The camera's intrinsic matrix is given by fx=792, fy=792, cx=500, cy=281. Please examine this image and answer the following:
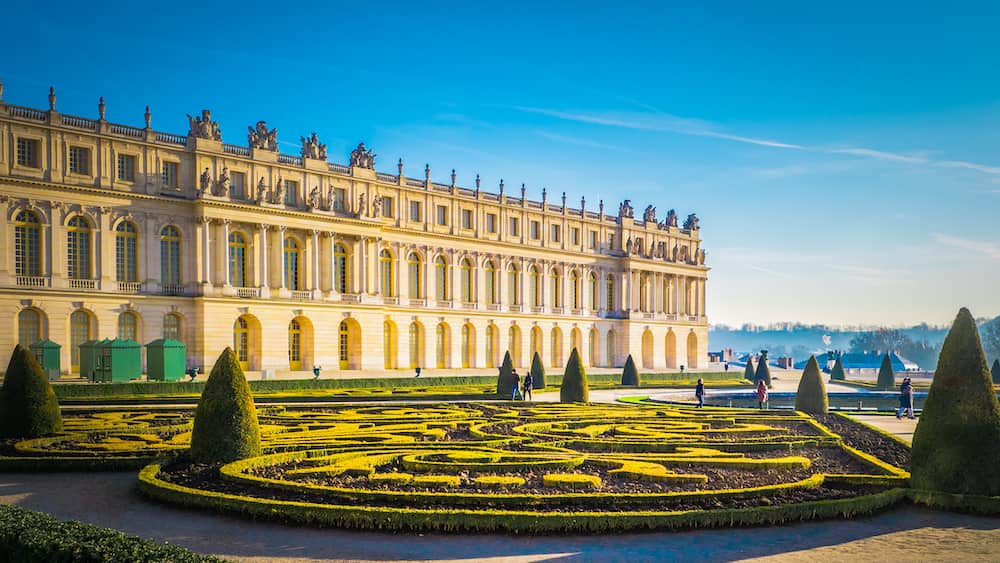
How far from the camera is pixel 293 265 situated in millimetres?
52750

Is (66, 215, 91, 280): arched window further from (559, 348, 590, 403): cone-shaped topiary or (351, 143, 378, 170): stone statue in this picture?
(559, 348, 590, 403): cone-shaped topiary

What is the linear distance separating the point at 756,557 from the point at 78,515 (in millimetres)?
10064

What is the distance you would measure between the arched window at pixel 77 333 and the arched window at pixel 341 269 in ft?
53.0

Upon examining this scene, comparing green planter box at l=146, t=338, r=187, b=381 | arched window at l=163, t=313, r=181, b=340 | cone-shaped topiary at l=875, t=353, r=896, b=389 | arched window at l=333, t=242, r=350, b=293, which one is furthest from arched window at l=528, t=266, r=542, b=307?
green planter box at l=146, t=338, r=187, b=381

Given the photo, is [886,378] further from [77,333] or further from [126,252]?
[77,333]

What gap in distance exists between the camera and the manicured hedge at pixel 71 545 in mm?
7367

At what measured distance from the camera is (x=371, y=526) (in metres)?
11.4

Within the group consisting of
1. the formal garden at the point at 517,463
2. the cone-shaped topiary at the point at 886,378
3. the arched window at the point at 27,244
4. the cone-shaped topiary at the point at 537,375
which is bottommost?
the cone-shaped topiary at the point at 886,378

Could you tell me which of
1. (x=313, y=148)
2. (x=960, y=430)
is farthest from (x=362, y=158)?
(x=960, y=430)

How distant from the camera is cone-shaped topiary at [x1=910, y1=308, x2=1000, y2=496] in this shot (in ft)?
A: 42.0

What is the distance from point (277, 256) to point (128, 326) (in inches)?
388

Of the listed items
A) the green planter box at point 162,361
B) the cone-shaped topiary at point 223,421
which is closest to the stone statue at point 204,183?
the green planter box at point 162,361

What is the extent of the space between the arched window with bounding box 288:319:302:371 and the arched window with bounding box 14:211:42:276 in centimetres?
1537

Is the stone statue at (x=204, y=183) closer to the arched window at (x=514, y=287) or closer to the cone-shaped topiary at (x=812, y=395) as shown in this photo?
the arched window at (x=514, y=287)
